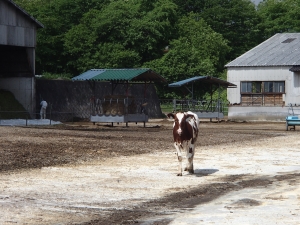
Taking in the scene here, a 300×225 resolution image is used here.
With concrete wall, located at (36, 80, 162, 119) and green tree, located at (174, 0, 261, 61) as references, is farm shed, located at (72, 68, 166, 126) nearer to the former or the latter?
concrete wall, located at (36, 80, 162, 119)

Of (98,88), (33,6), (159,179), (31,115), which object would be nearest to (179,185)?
(159,179)

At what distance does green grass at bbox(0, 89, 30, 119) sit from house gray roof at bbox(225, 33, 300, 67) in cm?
2165

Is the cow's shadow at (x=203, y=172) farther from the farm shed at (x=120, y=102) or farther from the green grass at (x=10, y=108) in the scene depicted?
the green grass at (x=10, y=108)

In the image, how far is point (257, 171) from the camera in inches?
749

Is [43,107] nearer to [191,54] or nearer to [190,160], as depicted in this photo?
[191,54]

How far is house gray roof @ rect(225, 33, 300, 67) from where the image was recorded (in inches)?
2343

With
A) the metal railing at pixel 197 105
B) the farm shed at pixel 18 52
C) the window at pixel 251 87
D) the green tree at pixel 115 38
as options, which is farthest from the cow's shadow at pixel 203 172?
the green tree at pixel 115 38

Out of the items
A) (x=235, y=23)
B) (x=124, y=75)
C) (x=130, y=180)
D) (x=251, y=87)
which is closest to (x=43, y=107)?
(x=124, y=75)

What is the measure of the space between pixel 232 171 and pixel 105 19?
55.7 m

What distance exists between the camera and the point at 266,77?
198ft

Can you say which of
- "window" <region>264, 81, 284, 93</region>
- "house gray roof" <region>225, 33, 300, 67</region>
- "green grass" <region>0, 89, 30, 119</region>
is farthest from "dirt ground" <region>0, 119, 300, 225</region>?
"window" <region>264, 81, 284, 93</region>

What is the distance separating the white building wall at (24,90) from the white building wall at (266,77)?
→ 21318 mm

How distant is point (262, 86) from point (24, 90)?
72.9 feet

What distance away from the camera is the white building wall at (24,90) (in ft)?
150
